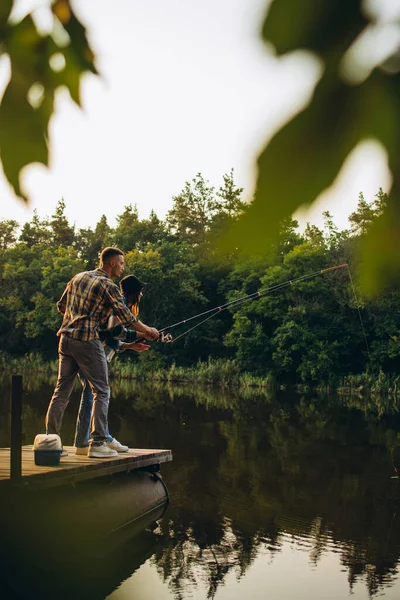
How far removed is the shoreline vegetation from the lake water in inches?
421

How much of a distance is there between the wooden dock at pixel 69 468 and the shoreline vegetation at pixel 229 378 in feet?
64.9

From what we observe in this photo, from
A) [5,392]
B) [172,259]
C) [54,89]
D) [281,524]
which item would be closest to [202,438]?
[281,524]

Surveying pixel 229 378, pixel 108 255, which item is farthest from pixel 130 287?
pixel 229 378

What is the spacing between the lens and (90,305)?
17.2 feet

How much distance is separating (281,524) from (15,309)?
35150mm

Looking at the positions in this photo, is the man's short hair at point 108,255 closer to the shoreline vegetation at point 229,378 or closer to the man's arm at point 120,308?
the man's arm at point 120,308

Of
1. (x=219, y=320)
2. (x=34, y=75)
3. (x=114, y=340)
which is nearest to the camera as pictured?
(x=34, y=75)

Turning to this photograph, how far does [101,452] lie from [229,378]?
24.1m

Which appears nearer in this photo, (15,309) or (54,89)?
(54,89)

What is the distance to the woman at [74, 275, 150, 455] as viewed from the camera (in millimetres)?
5598

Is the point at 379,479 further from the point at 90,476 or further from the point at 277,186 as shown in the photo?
the point at 277,186

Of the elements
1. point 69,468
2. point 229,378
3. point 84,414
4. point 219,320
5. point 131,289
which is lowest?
point 69,468

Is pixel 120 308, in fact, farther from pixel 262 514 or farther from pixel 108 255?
pixel 262 514

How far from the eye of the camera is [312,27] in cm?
53
